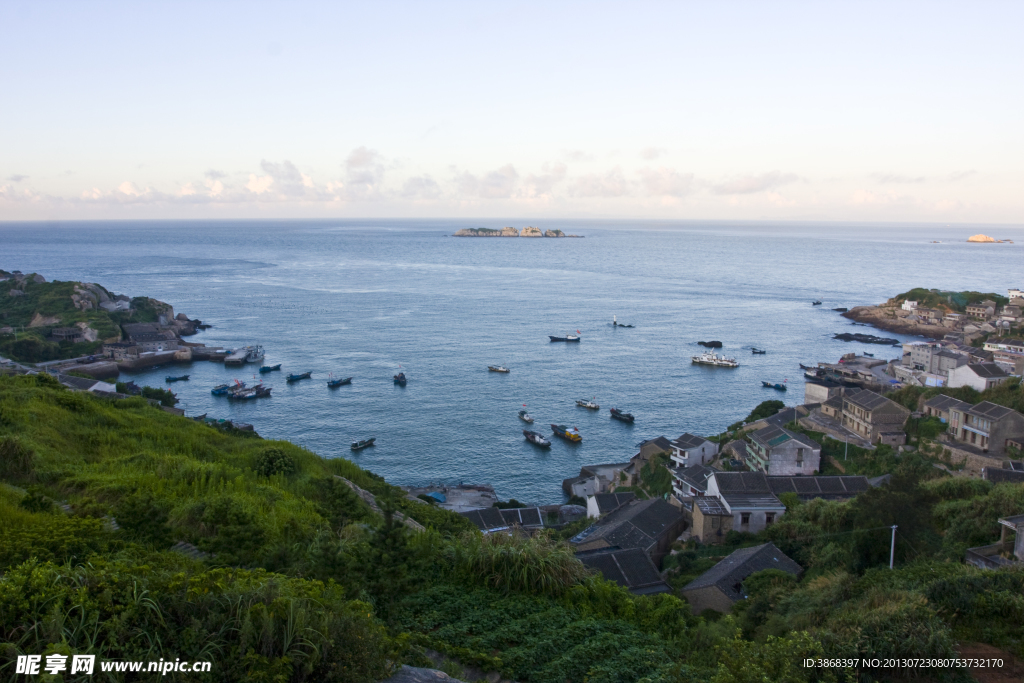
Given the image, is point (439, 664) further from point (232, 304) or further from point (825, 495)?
point (232, 304)

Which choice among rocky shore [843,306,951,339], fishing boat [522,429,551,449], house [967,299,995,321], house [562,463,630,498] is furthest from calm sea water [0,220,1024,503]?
house [967,299,995,321]

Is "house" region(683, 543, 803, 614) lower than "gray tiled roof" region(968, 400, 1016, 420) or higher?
lower

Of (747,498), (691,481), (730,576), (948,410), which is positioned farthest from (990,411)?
(730,576)

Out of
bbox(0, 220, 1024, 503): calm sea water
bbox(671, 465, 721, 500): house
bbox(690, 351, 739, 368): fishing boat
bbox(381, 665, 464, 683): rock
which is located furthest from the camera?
bbox(690, 351, 739, 368): fishing boat

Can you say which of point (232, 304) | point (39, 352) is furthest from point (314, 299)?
point (39, 352)

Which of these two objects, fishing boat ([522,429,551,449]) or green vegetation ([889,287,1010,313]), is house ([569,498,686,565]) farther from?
green vegetation ([889,287,1010,313])

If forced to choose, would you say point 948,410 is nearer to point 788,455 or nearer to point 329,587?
point 788,455

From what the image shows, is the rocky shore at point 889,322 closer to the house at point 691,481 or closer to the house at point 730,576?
the house at point 691,481
